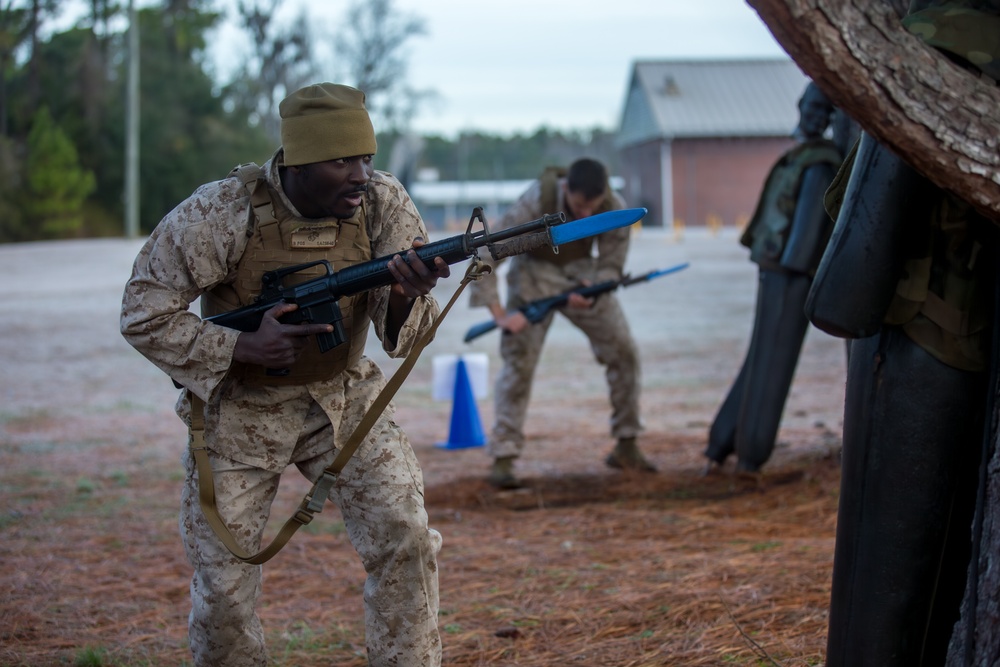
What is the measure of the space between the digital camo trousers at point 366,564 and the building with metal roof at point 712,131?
4954 centimetres

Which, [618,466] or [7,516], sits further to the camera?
[618,466]

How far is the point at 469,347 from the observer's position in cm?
1461

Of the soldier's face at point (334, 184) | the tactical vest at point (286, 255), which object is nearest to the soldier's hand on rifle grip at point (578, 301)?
the tactical vest at point (286, 255)

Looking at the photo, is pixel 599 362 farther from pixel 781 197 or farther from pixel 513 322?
pixel 781 197

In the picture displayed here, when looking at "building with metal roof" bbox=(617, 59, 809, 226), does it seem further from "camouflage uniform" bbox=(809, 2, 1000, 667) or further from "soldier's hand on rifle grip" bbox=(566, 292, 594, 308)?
"camouflage uniform" bbox=(809, 2, 1000, 667)

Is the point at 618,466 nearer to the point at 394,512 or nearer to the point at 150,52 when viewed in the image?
the point at 394,512

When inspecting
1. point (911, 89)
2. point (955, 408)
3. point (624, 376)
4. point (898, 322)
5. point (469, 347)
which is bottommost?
point (469, 347)

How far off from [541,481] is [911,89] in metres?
5.63

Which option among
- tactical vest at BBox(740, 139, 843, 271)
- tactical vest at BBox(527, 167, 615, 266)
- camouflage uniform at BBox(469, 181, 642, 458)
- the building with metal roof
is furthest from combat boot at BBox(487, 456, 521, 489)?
the building with metal roof

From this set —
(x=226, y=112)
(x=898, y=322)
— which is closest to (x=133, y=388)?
(x=898, y=322)

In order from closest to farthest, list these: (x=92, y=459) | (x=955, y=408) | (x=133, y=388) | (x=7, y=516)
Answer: (x=955, y=408), (x=7, y=516), (x=92, y=459), (x=133, y=388)

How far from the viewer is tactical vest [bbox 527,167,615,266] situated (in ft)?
25.6

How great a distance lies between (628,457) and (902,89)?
5849mm

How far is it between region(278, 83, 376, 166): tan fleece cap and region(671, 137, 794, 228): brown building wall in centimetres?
5031
